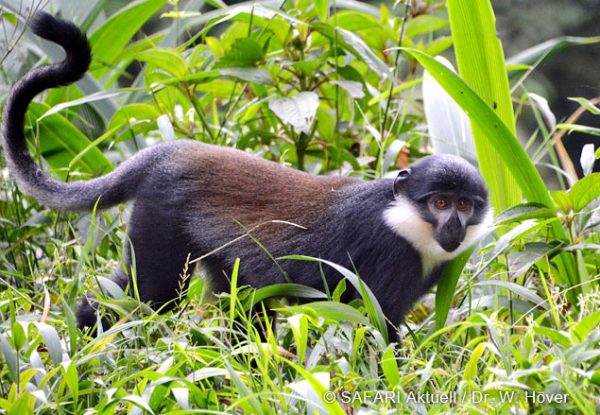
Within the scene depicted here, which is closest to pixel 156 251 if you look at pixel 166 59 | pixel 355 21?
pixel 166 59

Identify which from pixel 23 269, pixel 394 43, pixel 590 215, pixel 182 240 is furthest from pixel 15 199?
pixel 590 215

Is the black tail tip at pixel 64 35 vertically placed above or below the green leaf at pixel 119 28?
above

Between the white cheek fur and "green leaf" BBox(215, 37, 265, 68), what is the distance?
1.44 m

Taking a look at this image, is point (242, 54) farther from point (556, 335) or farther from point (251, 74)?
point (556, 335)

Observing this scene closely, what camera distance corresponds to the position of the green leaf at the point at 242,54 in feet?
14.5

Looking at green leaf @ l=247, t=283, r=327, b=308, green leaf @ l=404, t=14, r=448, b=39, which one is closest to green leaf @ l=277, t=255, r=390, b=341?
green leaf @ l=247, t=283, r=327, b=308

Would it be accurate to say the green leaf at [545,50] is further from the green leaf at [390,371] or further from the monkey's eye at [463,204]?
the green leaf at [390,371]

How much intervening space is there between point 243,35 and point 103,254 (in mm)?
1413

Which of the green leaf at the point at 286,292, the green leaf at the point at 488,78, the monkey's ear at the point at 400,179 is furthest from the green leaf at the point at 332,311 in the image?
the green leaf at the point at 488,78

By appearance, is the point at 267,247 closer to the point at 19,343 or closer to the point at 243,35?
the point at 19,343

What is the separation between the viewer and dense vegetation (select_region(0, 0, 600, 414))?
8.16ft

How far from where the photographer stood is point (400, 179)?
3377 millimetres

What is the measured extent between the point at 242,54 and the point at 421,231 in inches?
62.8

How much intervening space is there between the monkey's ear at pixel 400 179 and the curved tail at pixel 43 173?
3.22 feet
